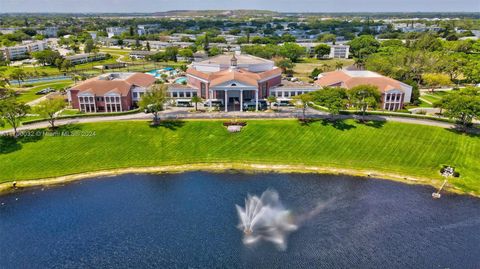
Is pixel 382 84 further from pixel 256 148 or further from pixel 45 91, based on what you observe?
pixel 45 91

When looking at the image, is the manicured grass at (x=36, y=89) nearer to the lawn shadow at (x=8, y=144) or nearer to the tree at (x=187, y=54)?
the lawn shadow at (x=8, y=144)

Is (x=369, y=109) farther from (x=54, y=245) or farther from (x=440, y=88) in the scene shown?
(x=54, y=245)

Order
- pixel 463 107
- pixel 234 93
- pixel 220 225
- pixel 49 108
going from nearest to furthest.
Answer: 1. pixel 220 225
2. pixel 463 107
3. pixel 49 108
4. pixel 234 93

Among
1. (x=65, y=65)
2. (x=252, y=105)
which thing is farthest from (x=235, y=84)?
(x=65, y=65)

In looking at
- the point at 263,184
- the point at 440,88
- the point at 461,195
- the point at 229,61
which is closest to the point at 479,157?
the point at 461,195

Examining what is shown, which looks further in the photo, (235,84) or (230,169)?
(235,84)

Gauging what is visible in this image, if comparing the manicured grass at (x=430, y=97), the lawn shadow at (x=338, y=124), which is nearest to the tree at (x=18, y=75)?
the lawn shadow at (x=338, y=124)
